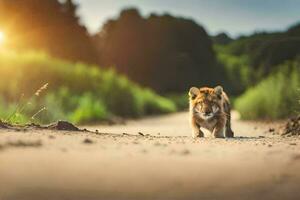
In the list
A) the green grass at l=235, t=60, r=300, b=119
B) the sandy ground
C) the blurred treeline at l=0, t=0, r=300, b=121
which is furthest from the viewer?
the blurred treeline at l=0, t=0, r=300, b=121

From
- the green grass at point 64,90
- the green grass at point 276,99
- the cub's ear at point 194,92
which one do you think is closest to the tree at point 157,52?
the green grass at point 64,90

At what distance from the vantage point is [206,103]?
11.3 m

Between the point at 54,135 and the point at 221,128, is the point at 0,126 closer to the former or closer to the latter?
the point at 54,135

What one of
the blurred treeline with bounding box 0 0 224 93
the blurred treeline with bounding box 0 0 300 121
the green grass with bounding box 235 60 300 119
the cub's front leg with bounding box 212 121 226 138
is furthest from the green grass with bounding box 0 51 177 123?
the blurred treeline with bounding box 0 0 224 93

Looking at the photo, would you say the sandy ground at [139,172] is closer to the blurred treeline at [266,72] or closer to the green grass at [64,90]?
the blurred treeline at [266,72]

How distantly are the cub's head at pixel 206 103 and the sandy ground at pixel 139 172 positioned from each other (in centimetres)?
386

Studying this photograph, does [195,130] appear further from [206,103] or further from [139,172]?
[139,172]

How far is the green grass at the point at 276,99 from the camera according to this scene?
2118 cm

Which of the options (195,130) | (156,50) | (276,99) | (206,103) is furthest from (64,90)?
(156,50)

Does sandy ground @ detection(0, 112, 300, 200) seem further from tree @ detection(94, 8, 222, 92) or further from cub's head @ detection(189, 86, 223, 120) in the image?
tree @ detection(94, 8, 222, 92)

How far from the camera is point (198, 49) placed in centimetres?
5719

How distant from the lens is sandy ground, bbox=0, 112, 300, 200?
561 cm

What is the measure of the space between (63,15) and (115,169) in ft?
103

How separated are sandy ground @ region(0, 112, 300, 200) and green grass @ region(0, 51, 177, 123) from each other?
11625mm
